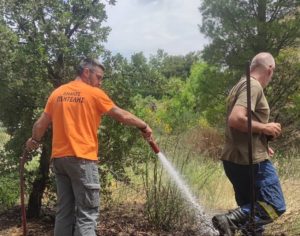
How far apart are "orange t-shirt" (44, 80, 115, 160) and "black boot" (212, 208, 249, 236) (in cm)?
116

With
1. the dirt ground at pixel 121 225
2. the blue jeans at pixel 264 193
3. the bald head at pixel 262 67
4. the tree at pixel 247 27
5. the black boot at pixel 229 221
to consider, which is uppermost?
the tree at pixel 247 27

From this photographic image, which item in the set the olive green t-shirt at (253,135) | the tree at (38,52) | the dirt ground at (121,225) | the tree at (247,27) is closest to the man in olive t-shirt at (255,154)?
the olive green t-shirt at (253,135)

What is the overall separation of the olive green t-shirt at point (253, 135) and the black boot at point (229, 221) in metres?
0.42

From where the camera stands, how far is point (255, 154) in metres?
4.24

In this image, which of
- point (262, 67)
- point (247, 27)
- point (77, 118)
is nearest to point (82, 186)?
point (77, 118)

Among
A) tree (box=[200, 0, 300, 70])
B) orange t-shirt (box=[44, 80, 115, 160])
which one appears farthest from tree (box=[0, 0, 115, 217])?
tree (box=[200, 0, 300, 70])

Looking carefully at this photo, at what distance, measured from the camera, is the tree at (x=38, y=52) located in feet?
18.7

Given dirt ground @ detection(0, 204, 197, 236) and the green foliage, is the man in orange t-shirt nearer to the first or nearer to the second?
dirt ground @ detection(0, 204, 197, 236)

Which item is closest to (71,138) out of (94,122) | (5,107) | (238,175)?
(94,122)

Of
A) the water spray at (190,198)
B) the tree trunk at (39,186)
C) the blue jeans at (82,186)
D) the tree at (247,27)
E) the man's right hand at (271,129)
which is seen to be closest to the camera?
the man's right hand at (271,129)

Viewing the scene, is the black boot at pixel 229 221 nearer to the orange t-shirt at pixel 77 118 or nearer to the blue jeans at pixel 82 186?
the blue jeans at pixel 82 186

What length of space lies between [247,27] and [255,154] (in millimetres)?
7564

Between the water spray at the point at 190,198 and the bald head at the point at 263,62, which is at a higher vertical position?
the bald head at the point at 263,62

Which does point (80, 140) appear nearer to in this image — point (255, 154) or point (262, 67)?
point (255, 154)
